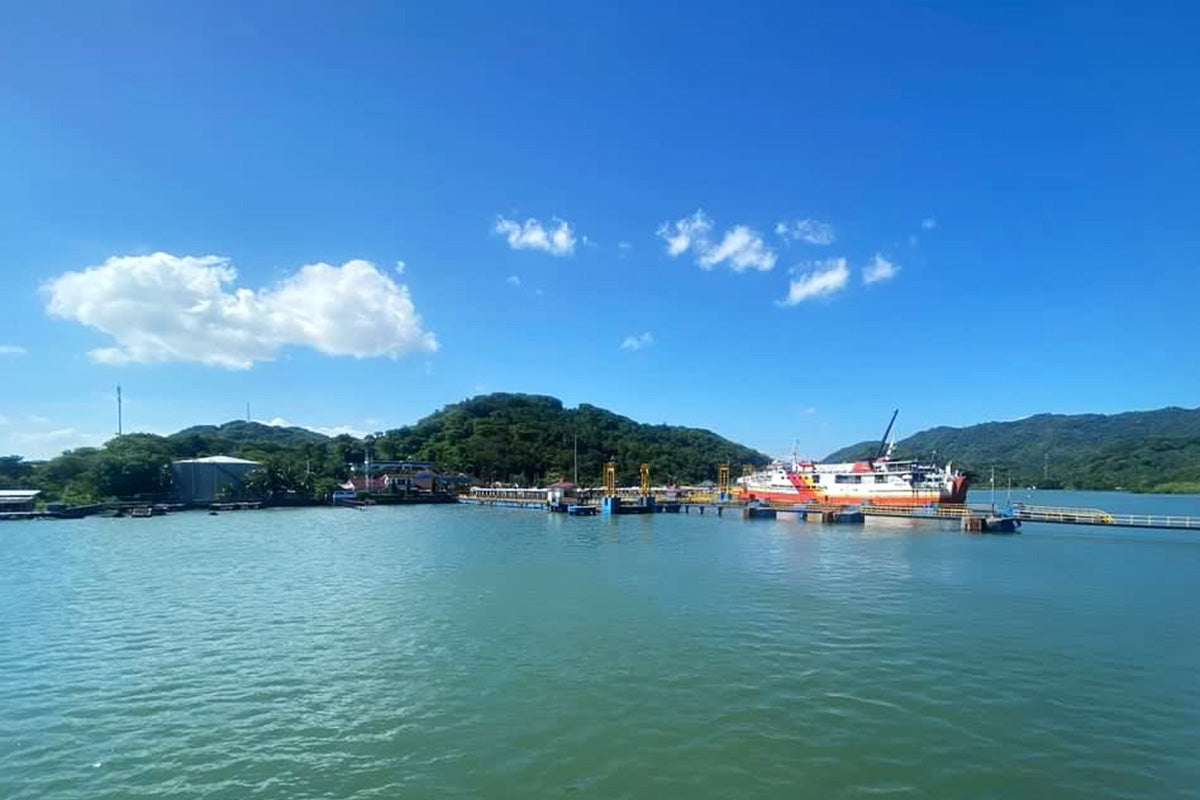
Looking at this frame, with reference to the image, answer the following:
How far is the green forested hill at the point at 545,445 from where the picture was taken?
131000 millimetres

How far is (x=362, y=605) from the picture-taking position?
22.2 metres

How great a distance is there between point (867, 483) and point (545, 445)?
83.0 m

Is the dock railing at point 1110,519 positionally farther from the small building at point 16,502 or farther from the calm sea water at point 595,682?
the small building at point 16,502

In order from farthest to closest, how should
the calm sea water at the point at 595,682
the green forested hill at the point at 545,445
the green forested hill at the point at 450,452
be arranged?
the green forested hill at the point at 545,445, the green forested hill at the point at 450,452, the calm sea water at the point at 595,682

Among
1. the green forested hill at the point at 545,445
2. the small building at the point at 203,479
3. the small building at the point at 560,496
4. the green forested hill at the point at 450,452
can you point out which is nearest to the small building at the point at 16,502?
the green forested hill at the point at 450,452

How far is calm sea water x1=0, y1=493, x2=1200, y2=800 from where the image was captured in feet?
33.0

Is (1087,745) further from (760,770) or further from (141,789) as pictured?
(141,789)

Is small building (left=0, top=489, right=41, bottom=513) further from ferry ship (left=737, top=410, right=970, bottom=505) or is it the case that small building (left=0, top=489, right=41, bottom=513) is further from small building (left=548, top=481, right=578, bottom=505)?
ferry ship (left=737, top=410, right=970, bottom=505)

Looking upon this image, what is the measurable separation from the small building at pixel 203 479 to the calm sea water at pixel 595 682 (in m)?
65.5

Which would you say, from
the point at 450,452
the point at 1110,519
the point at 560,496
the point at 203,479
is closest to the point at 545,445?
the point at 450,452

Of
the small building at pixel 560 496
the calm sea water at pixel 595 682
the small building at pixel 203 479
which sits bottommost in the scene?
the small building at pixel 560 496

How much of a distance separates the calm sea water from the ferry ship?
33.0 metres

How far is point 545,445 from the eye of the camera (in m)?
141

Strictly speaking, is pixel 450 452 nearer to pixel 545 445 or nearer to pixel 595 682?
pixel 545 445
